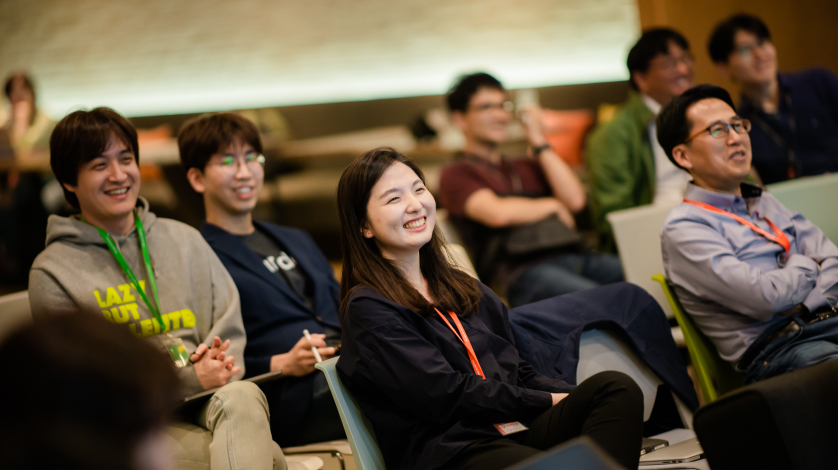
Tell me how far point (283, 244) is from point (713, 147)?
145 centimetres

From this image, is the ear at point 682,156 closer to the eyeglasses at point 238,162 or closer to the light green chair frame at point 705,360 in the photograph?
the light green chair frame at point 705,360

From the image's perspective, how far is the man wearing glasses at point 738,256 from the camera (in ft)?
5.87

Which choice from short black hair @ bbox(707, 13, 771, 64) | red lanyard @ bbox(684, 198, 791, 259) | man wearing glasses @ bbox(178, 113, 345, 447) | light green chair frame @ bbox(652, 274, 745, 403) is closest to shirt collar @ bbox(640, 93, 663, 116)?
short black hair @ bbox(707, 13, 771, 64)

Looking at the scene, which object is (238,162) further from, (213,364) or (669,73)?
(669,73)

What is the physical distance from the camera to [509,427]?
1.51 meters

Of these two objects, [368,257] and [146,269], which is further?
[146,269]

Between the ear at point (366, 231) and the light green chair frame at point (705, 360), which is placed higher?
the ear at point (366, 231)

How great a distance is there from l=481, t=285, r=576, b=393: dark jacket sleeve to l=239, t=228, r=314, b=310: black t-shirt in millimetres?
711

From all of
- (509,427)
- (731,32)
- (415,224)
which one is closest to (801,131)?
(731,32)

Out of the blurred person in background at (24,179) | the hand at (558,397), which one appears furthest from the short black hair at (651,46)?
the blurred person in background at (24,179)

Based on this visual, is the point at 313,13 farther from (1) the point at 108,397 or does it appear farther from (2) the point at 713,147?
(1) the point at 108,397

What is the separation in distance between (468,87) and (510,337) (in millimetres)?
1700

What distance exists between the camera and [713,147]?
200 centimetres

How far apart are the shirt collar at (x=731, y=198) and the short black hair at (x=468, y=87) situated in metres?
1.28
